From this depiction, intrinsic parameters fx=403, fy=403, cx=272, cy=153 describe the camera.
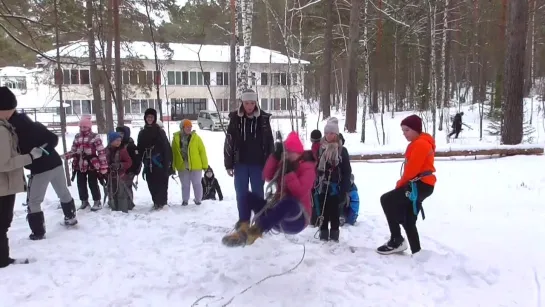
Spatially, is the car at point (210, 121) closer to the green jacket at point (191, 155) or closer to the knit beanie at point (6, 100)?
the green jacket at point (191, 155)

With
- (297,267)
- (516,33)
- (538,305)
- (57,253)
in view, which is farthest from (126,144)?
(516,33)

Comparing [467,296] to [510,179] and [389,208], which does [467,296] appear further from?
[510,179]

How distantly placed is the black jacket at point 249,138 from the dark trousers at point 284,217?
1.08 m

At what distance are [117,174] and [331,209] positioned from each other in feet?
12.5

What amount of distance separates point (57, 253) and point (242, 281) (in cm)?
226

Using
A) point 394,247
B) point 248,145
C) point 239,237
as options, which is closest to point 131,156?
point 248,145

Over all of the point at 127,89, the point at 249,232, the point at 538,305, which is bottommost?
the point at 538,305

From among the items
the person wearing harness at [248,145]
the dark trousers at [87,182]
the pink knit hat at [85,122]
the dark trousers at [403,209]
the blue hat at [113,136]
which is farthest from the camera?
the blue hat at [113,136]

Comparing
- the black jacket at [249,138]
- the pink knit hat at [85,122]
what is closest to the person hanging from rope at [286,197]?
the black jacket at [249,138]

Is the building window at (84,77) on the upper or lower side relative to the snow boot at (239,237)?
upper

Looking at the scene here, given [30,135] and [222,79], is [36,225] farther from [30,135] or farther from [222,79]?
[222,79]

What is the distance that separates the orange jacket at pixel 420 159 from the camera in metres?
4.41

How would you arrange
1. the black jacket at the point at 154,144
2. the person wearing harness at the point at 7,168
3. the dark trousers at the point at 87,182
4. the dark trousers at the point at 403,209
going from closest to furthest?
Answer: 1. the person wearing harness at the point at 7,168
2. the dark trousers at the point at 403,209
3. the dark trousers at the point at 87,182
4. the black jacket at the point at 154,144

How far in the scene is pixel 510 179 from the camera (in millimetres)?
8906
